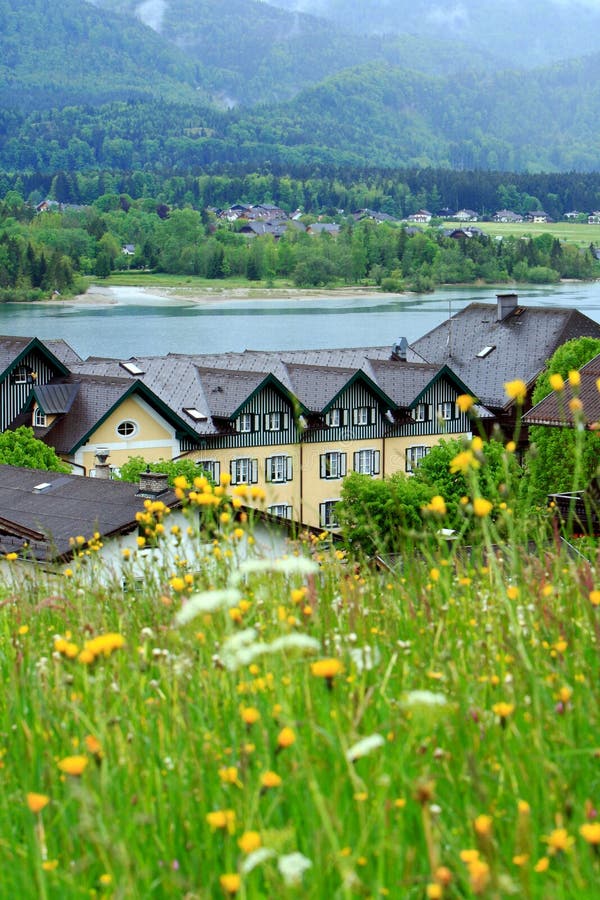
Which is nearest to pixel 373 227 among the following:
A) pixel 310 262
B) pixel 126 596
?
pixel 310 262

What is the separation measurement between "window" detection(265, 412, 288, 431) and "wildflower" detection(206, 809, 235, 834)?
117ft

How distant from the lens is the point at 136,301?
140 metres

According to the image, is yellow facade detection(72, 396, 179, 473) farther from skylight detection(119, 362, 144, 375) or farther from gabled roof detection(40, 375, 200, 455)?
skylight detection(119, 362, 144, 375)

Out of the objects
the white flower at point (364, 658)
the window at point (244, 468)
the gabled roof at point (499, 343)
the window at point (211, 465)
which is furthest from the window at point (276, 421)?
the white flower at point (364, 658)

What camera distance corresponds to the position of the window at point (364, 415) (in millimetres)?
39625

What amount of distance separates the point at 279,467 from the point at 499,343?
13.3 m

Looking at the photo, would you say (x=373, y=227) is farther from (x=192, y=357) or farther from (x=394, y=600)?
(x=394, y=600)

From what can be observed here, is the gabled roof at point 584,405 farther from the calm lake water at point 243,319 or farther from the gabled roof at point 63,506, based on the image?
the calm lake water at point 243,319

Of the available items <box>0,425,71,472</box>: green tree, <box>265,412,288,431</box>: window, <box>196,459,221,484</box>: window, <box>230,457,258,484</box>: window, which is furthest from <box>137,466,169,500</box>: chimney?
<box>265,412,288,431</box>: window

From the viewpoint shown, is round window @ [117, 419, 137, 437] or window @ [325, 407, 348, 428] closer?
round window @ [117, 419, 137, 437]

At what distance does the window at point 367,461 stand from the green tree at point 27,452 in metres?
9.31

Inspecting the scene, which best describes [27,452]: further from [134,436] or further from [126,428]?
[134,436]

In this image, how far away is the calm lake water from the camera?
8469cm

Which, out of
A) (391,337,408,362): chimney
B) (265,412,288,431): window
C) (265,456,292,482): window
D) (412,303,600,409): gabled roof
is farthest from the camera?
(412,303,600,409): gabled roof
